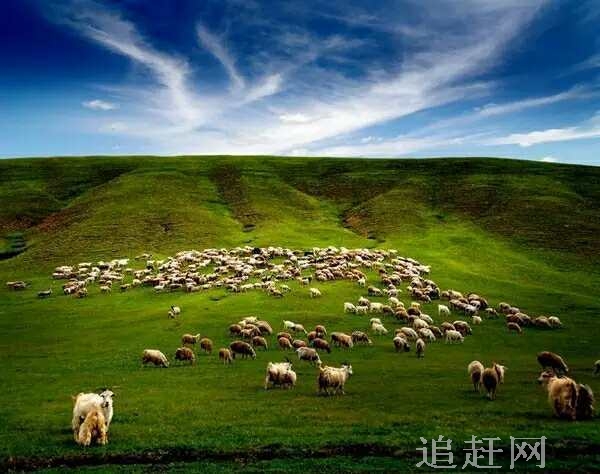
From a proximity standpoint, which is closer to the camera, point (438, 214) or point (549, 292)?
point (549, 292)

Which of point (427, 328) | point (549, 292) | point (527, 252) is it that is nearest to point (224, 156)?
point (527, 252)

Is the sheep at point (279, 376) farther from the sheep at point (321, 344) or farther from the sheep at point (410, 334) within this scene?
the sheep at point (410, 334)

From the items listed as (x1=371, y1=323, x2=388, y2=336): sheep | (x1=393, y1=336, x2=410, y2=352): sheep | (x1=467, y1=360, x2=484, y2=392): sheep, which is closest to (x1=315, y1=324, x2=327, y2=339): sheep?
(x1=371, y1=323, x2=388, y2=336): sheep

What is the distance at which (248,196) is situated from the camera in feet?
380

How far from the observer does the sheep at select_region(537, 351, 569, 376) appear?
29700 mm

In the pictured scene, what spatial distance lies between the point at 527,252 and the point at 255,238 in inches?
1640

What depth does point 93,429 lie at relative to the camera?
1780 centimetres

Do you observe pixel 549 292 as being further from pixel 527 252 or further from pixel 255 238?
pixel 255 238

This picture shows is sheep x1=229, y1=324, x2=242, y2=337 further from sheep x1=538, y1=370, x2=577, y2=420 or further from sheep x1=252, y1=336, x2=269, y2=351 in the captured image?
sheep x1=538, y1=370, x2=577, y2=420

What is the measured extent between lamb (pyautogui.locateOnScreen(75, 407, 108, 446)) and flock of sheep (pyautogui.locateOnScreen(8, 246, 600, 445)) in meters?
0.03

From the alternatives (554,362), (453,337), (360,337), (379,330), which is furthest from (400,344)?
(554,362)

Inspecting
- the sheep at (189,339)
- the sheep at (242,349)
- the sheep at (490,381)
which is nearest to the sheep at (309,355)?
the sheep at (242,349)

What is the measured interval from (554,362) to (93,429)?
24.5m

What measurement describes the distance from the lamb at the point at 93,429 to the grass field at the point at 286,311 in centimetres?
35
